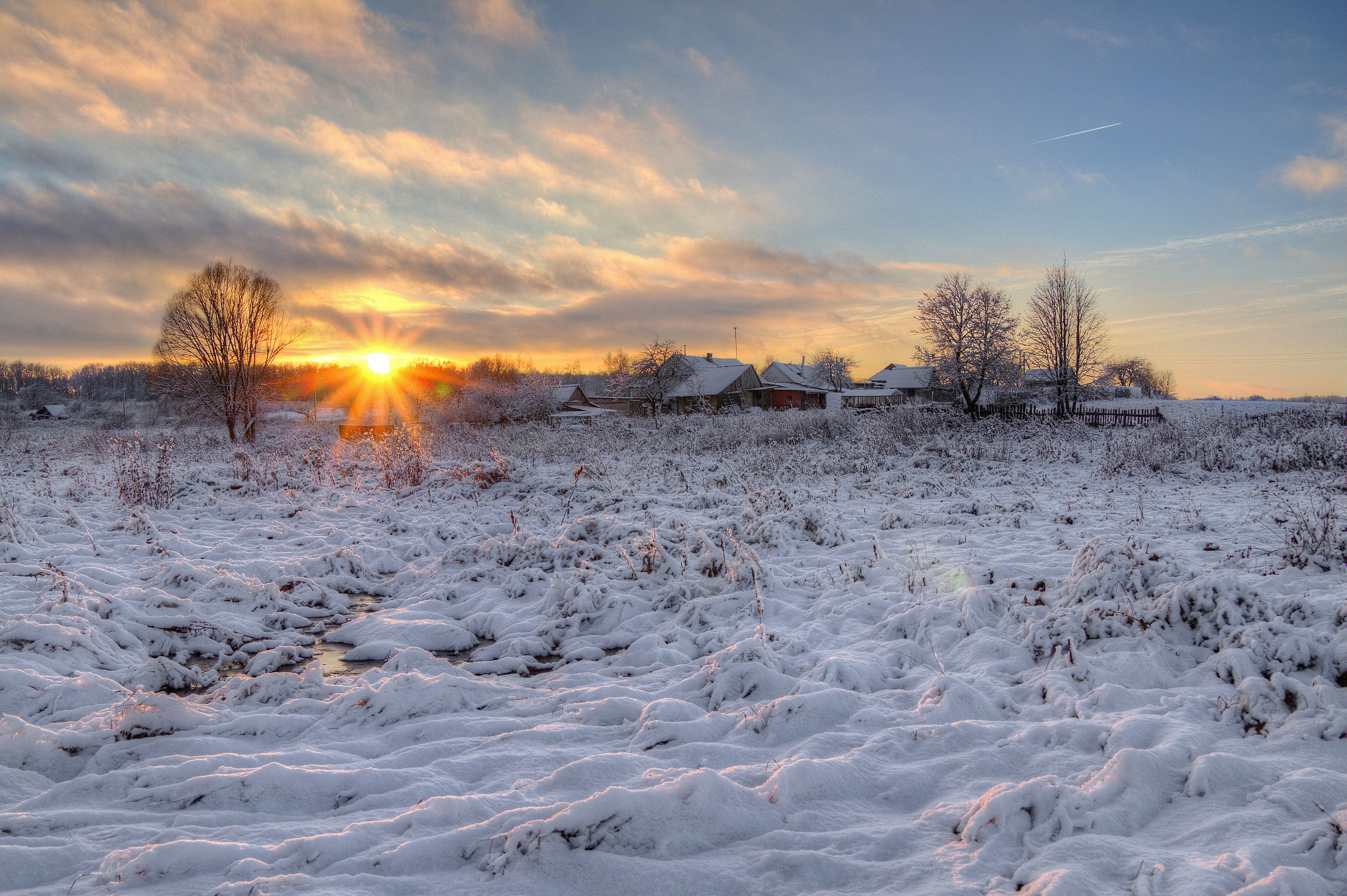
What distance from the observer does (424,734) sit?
3730 millimetres

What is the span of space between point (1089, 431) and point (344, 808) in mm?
25422

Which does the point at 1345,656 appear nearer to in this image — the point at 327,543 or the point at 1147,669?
the point at 1147,669

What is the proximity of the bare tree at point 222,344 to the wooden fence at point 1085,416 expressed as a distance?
111ft

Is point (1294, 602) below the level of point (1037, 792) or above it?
above

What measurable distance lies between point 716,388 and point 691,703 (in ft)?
175

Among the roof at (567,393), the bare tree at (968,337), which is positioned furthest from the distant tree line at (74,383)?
the bare tree at (968,337)

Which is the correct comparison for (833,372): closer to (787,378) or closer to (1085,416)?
(787,378)

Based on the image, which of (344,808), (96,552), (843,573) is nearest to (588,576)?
(843,573)

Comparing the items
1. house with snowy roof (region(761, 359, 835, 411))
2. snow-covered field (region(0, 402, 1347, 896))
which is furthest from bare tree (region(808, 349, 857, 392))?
snow-covered field (region(0, 402, 1347, 896))

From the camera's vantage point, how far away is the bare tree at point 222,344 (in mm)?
26688

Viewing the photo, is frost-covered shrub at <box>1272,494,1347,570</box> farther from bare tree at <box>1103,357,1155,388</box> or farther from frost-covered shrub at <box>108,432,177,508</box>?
bare tree at <box>1103,357,1155,388</box>

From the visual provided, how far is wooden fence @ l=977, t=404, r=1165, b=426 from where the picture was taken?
2467 centimetres

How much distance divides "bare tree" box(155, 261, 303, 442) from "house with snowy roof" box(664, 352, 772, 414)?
3210 cm

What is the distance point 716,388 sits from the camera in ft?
186
